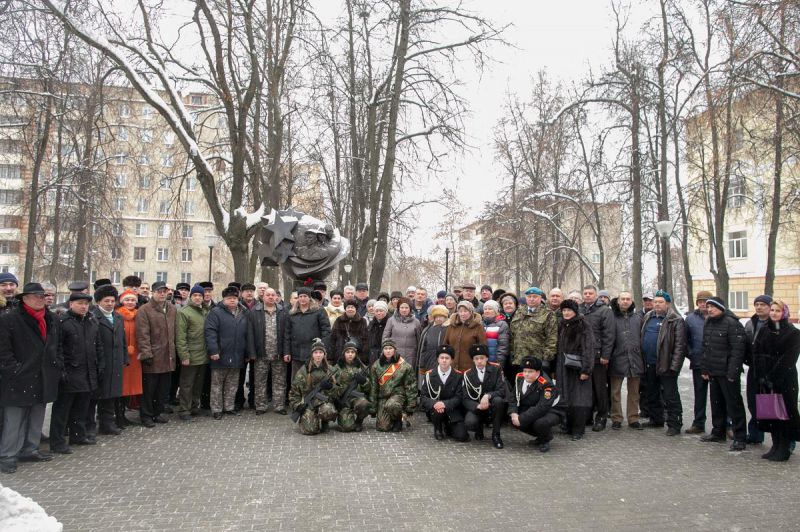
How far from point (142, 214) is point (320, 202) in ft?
110

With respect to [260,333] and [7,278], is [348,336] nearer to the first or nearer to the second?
[260,333]

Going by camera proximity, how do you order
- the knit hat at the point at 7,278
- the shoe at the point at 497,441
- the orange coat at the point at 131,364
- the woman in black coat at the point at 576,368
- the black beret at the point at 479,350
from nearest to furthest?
the knit hat at the point at 7,278 < the shoe at the point at 497,441 < the black beret at the point at 479,350 < the woman in black coat at the point at 576,368 < the orange coat at the point at 131,364

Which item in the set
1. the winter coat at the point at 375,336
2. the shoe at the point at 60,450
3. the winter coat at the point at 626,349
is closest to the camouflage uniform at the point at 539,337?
the winter coat at the point at 626,349

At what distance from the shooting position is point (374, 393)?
7672 mm

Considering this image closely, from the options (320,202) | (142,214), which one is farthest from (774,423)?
(142,214)

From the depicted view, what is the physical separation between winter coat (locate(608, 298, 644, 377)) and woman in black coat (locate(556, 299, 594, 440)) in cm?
67

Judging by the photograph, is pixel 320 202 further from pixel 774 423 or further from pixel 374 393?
pixel 774 423

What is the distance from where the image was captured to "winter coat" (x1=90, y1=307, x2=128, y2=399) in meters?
6.94

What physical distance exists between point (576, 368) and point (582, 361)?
0.42 ft

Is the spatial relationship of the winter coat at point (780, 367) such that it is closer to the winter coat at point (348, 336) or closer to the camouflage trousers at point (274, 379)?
the winter coat at point (348, 336)

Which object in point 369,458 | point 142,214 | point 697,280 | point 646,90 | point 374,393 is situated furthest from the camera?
point 142,214

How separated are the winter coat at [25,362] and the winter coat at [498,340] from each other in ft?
17.3

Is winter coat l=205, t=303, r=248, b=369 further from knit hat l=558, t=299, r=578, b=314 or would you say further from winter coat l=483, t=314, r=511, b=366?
knit hat l=558, t=299, r=578, b=314

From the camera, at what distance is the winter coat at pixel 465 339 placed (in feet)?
24.9
